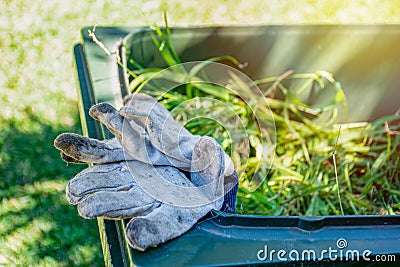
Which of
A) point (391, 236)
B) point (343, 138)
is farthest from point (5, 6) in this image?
point (391, 236)

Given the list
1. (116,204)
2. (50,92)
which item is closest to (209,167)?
(116,204)

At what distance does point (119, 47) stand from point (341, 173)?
0.70 meters

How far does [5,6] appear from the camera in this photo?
8.59 ft

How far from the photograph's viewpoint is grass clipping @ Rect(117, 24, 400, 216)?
1.72m

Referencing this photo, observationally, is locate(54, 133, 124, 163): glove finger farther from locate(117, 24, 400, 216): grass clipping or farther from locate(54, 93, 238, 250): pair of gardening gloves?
locate(117, 24, 400, 216): grass clipping

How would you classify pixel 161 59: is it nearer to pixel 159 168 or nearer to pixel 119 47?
pixel 119 47

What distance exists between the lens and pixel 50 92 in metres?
2.28

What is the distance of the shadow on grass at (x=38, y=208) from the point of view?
5.74 ft

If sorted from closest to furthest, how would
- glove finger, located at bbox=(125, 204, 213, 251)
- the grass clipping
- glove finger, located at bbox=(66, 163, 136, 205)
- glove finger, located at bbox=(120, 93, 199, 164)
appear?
glove finger, located at bbox=(125, 204, 213, 251) → glove finger, located at bbox=(66, 163, 136, 205) → glove finger, located at bbox=(120, 93, 199, 164) → the grass clipping

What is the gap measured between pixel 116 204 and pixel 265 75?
95 cm

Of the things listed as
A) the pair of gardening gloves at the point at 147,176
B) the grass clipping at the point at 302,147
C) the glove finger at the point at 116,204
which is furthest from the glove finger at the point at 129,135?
the grass clipping at the point at 302,147

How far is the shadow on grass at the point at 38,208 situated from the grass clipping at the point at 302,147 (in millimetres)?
401

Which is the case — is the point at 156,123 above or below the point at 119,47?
below

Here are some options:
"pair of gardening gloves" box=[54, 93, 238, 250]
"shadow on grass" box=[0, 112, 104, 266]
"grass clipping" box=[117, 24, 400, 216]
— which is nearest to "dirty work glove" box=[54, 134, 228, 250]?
"pair of gardening gloves" box=[54, 93, 238, 250]
